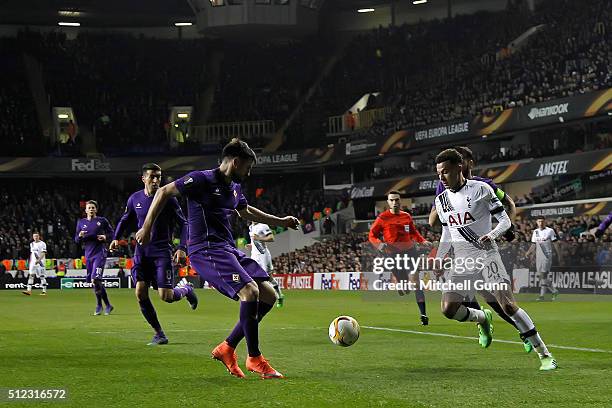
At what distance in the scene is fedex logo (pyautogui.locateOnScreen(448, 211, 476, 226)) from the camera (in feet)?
36.9

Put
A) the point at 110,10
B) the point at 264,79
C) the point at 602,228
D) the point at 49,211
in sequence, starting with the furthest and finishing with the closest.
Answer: the point at 110,10 < the point at 264,79 < the point at 49,211 < the point at 602,228

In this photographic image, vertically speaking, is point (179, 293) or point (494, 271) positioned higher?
point (494, 271)

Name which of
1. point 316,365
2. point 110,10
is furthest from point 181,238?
point 110,10

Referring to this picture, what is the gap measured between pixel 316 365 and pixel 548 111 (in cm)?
3477

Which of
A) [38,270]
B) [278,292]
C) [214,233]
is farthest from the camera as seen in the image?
[38,270]

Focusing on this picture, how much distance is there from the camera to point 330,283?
4544cm

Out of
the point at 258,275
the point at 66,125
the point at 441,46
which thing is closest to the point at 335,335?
the point at 258,275

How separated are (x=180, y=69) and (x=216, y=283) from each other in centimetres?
5946

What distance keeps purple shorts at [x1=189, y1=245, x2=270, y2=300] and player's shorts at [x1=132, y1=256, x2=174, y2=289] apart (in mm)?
4623

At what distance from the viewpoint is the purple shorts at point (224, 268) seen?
34.0 ft

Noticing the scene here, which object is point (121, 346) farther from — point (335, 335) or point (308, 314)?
point (308, 314)

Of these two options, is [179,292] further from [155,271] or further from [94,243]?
[94,243]

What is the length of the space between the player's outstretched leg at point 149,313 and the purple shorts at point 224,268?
4368 mm

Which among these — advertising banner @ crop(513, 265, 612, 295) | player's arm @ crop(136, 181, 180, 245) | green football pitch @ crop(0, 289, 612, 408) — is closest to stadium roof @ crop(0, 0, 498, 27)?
advertising banner @ crop(513, 265, 612, 295)
